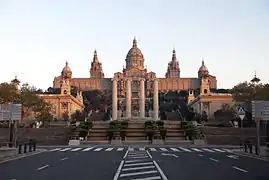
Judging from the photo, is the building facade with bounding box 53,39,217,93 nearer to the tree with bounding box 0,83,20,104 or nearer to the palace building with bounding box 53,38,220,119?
the palace building with bounding box 53,38,220,119

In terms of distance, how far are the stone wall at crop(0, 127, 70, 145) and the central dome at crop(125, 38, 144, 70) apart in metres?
106

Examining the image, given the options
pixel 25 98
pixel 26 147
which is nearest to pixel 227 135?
pixel 26 147

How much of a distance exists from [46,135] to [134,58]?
11221cm

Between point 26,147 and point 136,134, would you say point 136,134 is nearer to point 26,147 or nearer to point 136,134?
point 136,134

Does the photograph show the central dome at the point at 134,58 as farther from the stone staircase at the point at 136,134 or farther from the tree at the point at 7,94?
the stone staircase at the point at 136,134

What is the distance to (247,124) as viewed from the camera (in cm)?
7300

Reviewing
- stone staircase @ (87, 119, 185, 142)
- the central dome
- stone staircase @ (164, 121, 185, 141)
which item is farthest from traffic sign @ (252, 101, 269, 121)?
the central dome

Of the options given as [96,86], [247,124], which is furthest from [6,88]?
[96,86]

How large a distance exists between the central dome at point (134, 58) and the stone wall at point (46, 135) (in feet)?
348

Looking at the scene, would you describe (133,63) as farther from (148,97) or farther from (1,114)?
(1,114)

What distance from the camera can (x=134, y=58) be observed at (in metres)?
164

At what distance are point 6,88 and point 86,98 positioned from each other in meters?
97.3

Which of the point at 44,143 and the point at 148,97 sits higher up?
the point at 148,97

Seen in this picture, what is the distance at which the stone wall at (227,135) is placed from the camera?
48969 mm
